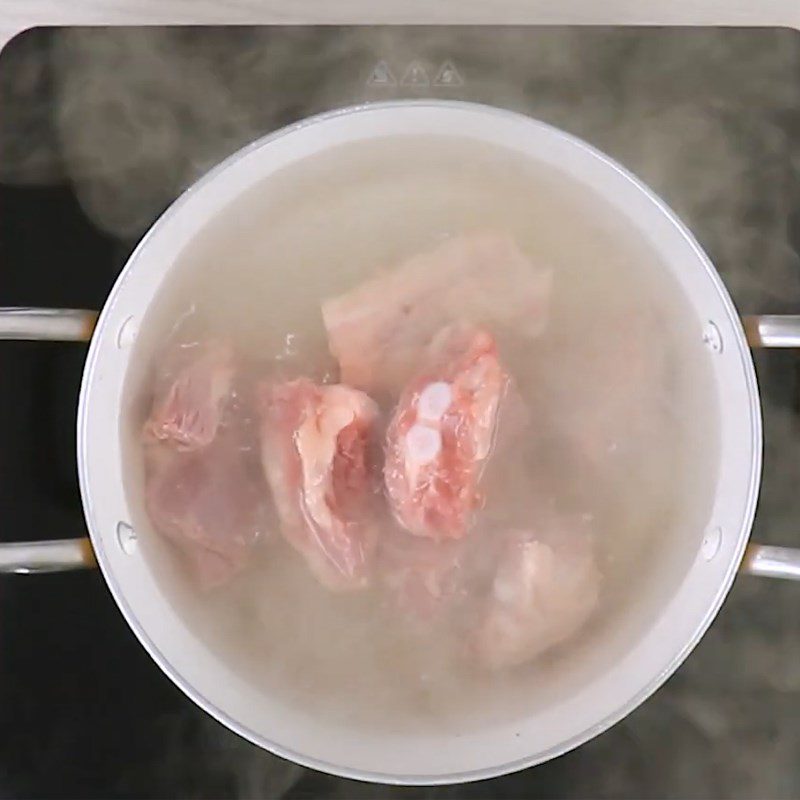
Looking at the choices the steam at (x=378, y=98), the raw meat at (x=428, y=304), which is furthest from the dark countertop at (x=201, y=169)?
the raw meat at (x=428, y=304)

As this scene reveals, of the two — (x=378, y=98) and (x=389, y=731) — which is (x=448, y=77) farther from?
(x=389, y=731)

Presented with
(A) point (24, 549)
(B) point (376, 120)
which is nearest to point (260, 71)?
(B) point (376, 120)

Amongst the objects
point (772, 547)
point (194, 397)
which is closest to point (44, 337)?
point (194, 397)

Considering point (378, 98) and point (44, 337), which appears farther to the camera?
point (378, 98)

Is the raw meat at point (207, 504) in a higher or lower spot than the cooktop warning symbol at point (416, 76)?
lower

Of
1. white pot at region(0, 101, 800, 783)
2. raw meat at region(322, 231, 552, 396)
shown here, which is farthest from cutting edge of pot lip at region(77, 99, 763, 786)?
raw meat at region(322, 231, 552, 396)

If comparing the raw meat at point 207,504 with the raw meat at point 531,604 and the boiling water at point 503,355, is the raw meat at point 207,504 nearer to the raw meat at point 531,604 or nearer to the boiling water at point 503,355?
the boiling water at point 503,355
